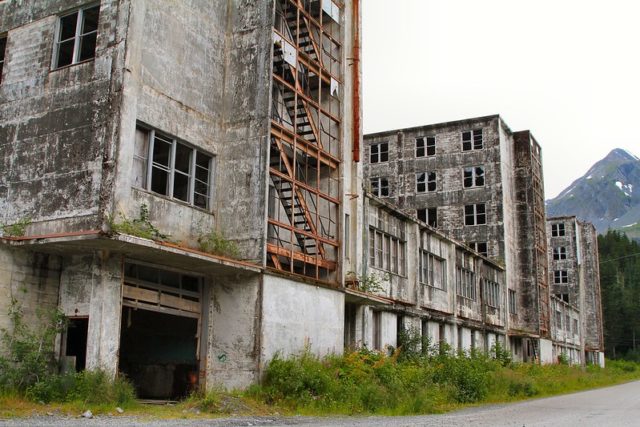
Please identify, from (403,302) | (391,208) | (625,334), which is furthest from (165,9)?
(625,334)

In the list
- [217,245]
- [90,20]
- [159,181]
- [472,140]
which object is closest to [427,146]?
[472,140]

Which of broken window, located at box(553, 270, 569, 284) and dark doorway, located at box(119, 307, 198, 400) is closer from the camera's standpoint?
dark doorway, located at box(119, 307, 198, 400)

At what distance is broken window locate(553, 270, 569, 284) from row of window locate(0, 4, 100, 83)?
6265 cm

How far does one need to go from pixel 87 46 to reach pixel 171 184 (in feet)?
13.5

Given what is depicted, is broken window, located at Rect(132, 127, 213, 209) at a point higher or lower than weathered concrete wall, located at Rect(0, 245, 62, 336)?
higher

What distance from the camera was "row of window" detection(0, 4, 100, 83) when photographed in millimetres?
17438

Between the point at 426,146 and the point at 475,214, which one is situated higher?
the point at 426,146

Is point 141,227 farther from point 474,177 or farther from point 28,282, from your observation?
point 474,177

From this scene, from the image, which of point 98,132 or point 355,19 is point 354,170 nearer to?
point 355,19

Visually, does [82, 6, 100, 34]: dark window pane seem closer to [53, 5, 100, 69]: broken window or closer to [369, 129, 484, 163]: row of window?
[53, 5, 100, 69]: broken window

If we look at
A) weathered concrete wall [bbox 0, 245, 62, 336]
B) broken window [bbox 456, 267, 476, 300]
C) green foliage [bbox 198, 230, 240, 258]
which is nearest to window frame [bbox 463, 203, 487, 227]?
broken window [bbox 456, 267, 476, 300]

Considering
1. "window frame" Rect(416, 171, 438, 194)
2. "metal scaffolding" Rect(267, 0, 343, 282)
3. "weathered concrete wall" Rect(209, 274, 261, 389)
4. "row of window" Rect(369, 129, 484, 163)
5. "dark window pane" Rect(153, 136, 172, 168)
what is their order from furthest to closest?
"window frame" Rect(416, 171, 438, 194)
"row of window" Rect(369, 129, 484, 163)
"metal scaffolding" Rect(267, 0, 343, 282)
"weathered concrete wall" Rect(209, 274, 261, 389)
"dark window pane" Rect(153, 136, 172, 168)

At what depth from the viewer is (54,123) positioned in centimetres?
1703

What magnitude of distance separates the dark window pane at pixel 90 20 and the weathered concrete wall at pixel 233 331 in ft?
24.6
